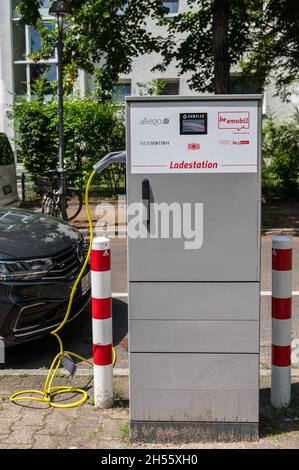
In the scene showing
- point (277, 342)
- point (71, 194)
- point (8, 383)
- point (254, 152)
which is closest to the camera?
point (254, 152)

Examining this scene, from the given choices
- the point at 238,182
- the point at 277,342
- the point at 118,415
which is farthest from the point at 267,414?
the point at 238,182

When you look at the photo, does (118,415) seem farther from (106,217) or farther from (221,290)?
(106,217)

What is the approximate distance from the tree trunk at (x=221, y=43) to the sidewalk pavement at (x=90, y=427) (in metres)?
9.31

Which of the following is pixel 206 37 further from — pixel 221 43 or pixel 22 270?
pixel 22 270

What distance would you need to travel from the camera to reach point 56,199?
40.5ft

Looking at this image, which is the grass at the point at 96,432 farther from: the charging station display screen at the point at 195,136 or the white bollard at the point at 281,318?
the charging station display screen at the point at 195,136

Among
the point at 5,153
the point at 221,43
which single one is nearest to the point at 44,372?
the point at 5,153

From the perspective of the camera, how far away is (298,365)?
4.66 meters

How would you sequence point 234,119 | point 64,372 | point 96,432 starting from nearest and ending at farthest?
point 234,119 → point 96,432 → point 64,372

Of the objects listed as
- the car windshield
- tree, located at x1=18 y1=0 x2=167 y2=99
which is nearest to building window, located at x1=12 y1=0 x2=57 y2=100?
tree, located at x1=18 y1=0 x2=167 y2=99

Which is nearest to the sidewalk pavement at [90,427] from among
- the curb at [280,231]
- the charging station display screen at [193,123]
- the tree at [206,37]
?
the charging station display screen at [193,123]

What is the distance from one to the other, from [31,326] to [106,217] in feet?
27.9

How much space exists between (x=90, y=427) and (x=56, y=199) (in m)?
9.01

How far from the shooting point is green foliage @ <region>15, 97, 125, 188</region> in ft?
54.6
